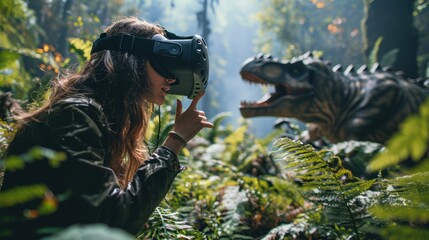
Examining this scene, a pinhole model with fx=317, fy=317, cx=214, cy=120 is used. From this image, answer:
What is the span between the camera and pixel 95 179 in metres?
1.19

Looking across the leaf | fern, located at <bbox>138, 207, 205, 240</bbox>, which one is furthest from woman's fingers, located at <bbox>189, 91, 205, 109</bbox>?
the leaf

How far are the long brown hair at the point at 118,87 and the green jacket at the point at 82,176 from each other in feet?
0.59

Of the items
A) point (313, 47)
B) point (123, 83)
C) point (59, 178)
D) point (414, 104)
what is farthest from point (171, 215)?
point (313, 47)

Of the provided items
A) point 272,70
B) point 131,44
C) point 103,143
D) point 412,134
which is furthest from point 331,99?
point 412,134

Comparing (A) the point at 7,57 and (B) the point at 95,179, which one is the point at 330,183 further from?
(A) the point at 7,57

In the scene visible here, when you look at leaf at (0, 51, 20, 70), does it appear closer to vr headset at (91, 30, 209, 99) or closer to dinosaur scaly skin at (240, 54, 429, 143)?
vr headset at (91, 30, 209, 99)

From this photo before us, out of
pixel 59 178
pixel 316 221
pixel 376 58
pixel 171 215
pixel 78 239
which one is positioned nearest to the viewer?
pixel 78 239

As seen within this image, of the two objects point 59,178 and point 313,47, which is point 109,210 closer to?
point 59,178

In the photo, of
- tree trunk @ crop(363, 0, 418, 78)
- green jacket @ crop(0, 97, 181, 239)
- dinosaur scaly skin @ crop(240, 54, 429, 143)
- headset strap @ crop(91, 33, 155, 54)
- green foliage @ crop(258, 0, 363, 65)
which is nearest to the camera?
green jacket @ crop(0, 97, 181, 239)

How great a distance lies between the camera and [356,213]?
5.86ft

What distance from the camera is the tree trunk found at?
312 inches

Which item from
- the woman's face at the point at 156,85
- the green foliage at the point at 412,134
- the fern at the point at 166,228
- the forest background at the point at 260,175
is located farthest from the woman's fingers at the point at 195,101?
the green foliage at the point at 412,134

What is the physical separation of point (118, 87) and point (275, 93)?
11.9 ft

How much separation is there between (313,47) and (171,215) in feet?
102
